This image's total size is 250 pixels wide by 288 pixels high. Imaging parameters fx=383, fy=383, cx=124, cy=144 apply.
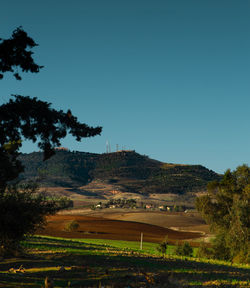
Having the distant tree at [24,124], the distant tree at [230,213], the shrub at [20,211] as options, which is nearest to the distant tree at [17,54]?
the distant tree at [24,124]

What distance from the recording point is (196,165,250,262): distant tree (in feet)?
139

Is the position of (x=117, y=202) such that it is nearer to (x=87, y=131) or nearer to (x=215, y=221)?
(x=215, y=221)

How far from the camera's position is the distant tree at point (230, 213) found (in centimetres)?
4234

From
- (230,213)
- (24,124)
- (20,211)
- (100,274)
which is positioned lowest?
(100,274)

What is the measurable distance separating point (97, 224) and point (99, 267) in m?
71.7

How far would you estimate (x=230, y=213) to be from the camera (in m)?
44.6

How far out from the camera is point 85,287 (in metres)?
11.6

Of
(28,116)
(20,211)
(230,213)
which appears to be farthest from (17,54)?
(230,213)

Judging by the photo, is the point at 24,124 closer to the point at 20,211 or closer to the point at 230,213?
the point at 20,211

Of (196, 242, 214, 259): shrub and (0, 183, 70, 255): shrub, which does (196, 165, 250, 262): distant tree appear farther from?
(0, 183, 70, 255): shrub

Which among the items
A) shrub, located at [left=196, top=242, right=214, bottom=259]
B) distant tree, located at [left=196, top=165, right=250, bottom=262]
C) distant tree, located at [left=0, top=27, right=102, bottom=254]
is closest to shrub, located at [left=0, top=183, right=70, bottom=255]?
distant tree, located at [left=0, top=27, right=102, bottom=254]

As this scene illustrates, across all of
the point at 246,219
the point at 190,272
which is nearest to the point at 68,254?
the point at 190,272

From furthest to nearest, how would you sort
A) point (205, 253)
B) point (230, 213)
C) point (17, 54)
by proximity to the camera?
point (205, 253)
point (230, 213)
point (17, 54)

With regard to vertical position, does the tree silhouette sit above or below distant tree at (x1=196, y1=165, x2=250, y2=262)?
above
